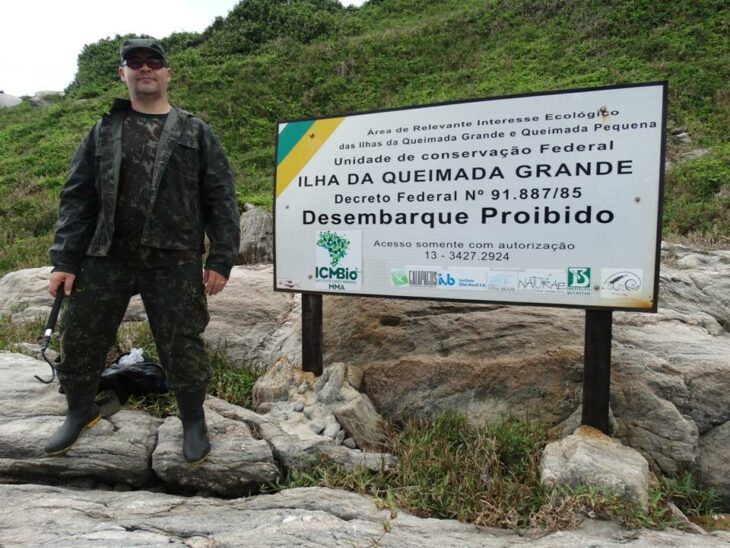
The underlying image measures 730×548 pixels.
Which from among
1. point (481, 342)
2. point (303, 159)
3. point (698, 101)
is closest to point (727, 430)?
point (481, 342)

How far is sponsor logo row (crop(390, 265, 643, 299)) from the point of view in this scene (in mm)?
3156

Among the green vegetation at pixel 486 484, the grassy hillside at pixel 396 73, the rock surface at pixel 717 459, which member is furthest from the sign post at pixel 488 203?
the grassy hillside at pixel 396 73

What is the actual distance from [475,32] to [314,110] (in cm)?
708

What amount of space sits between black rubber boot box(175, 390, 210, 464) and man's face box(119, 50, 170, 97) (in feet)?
5.90

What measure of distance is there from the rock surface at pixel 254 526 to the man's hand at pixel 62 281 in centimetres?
107

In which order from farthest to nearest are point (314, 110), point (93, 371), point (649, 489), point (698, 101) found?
point (314, 110) < point (698, 101) < point (93, 371) < point (649, 489)

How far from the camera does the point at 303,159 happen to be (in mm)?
4082

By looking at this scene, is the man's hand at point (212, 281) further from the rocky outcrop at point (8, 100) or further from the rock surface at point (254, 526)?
the rocky outcrop at point (8, 100)

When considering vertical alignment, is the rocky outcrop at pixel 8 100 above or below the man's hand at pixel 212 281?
above

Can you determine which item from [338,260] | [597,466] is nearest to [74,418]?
[338,260]

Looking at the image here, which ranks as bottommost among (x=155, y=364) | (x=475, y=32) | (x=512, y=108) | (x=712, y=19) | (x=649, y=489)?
(x=649, y=489)

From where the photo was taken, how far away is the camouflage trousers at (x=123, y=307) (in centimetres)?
305

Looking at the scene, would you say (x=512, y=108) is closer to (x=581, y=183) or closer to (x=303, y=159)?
(x=581, y=183)

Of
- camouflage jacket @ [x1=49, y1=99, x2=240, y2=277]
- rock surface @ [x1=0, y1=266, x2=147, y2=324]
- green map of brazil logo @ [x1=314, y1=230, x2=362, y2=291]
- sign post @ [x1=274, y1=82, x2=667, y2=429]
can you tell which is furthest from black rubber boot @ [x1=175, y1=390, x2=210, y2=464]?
rock surface @ [x1=0, y1=266, x2=147, y2=324]
